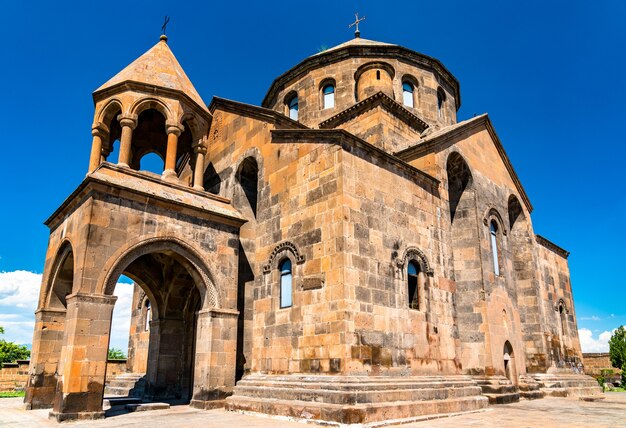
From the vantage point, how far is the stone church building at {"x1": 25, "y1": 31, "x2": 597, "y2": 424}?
29.6 feet

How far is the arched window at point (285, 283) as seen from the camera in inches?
411

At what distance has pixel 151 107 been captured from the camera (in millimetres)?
11695

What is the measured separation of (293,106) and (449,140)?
777 centimetres

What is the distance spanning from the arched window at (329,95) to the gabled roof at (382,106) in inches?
66.8

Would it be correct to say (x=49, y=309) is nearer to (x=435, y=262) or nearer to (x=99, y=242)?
(x=99, y=242)

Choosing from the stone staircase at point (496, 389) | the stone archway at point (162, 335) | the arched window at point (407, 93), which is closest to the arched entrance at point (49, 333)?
the stone archway at point (162, 335)

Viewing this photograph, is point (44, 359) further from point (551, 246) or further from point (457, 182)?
point (551, 246)

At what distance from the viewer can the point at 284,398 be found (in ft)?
30.0

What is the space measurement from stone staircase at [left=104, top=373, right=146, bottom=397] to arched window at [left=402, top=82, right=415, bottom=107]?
524 inches

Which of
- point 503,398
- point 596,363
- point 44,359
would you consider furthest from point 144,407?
point 596,363

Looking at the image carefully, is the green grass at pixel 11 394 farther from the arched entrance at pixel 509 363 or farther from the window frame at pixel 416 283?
the arched entrance at pixel 509 363

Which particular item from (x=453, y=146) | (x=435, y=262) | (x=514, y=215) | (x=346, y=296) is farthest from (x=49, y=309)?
(x=514, y=215)

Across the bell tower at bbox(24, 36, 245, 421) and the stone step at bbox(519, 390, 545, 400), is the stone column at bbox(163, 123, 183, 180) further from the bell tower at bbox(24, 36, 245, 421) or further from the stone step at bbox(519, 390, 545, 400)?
the stone step at bbox(519, 390, 545, 400)

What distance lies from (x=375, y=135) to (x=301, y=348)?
778 centimetres
